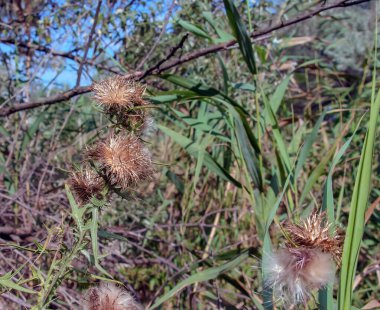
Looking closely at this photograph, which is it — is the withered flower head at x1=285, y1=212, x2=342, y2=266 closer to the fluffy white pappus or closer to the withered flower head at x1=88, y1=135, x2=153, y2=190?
the fluffy white pappus

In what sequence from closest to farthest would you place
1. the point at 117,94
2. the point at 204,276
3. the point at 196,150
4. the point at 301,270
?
the point at 301,270
the point at 117,94
the point at 204,276
the point at 196,150

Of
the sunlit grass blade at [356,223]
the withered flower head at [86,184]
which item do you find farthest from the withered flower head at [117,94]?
the sunlit grass blade at [356,223]

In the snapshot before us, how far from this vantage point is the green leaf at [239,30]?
1.60 metres

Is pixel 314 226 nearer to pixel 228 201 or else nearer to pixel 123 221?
pixel 228 201

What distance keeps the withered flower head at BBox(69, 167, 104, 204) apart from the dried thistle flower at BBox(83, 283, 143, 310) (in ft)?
0.47

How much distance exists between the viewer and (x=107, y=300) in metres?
0.89

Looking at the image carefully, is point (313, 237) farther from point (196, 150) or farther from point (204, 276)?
point (196, 150)

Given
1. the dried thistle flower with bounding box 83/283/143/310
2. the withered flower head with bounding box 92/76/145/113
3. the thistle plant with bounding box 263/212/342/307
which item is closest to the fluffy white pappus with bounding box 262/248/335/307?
the thistle plant with bounding box 263/212/342/307

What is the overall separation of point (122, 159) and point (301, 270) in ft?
1.02

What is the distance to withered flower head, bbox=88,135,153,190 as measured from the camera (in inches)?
35.7

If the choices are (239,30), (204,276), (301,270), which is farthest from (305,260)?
(239,30)

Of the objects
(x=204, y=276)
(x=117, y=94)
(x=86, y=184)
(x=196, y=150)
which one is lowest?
(x=204, y=276)

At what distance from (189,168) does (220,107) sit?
0.99 metres

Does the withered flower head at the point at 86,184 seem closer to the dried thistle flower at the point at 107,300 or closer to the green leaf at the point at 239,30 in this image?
the dried thistle flower at the point at 107,300
